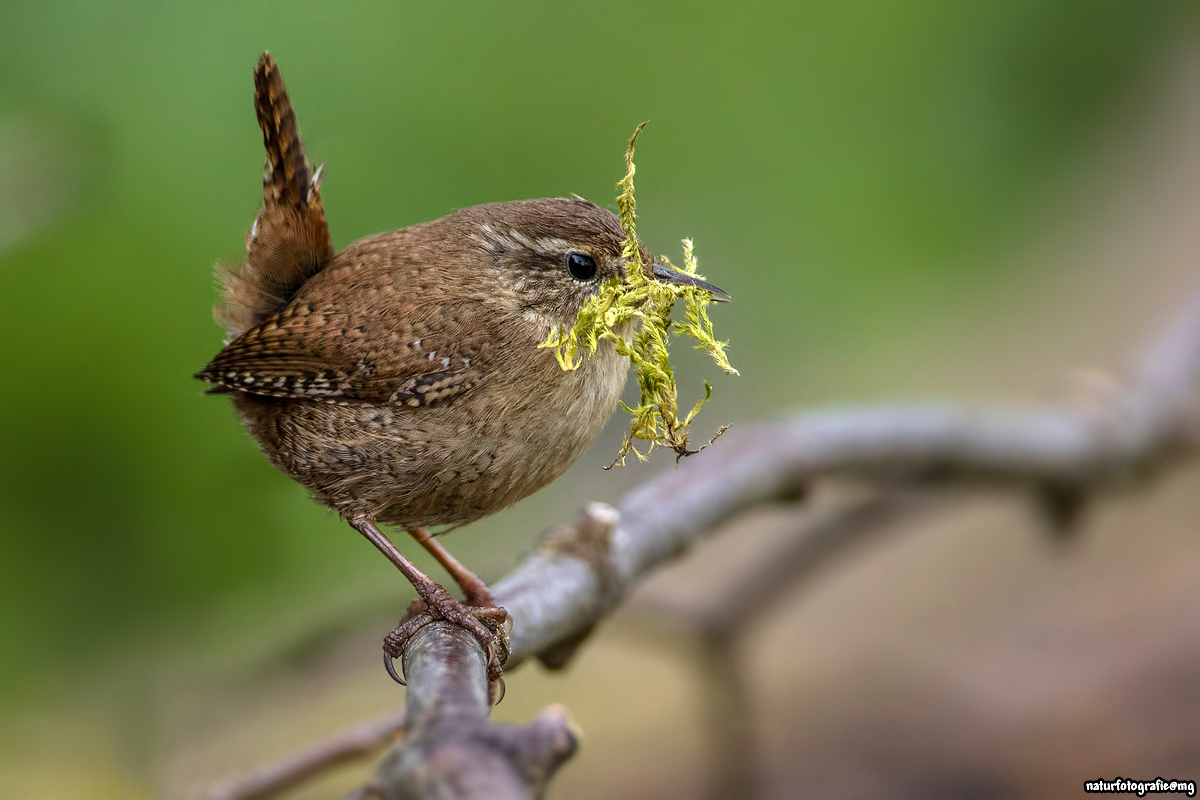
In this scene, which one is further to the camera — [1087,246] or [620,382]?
[1087,246]

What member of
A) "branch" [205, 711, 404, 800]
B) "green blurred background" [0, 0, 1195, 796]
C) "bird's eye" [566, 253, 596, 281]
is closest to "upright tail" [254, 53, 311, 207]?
"green blurred background" [0, 0, 1195, 796]

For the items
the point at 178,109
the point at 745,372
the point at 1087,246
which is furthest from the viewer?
the point at 1087,246

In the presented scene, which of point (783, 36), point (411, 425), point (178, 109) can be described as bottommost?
point (411, 425)

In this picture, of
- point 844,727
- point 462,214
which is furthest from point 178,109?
point 844,727

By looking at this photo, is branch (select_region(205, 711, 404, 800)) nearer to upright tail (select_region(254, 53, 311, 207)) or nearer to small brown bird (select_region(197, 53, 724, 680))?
small brown bird (select_region(197, 53, 724, 680))

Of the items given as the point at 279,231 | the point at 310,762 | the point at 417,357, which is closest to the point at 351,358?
the point at 417,357

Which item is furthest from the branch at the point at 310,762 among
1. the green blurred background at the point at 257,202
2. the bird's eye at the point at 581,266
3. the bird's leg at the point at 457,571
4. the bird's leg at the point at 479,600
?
the bird's eye at the point at 581,266

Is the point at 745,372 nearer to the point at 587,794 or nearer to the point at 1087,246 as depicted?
the point at 1087,246

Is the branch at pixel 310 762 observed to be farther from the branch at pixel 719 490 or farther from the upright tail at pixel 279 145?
the upright tail at pixel 279 145
